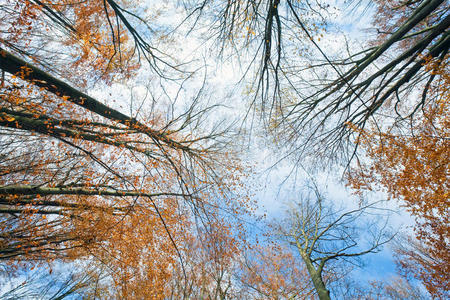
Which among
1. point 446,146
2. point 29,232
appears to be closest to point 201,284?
point 29,232

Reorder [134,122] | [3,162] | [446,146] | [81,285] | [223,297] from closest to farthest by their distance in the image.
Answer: [446,146], [134,122], [3,162], [223,297], [81,285]

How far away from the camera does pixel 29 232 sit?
4.75m

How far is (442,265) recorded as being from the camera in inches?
270

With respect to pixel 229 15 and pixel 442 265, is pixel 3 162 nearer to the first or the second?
pixel 229 15

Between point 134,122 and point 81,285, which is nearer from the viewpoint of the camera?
point 134,122

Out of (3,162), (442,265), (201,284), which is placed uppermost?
(3,162)

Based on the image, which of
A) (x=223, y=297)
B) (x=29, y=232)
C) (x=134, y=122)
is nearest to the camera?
(x=134, y=122)

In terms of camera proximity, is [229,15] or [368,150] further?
[368,150]

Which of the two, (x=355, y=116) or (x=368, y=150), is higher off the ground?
(x=355, y=116)

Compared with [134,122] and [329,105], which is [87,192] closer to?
[134,122]

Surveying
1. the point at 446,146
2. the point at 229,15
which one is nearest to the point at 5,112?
the point at 229,15

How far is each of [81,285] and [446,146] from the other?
15.4m

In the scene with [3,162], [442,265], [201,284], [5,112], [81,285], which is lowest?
[442,265]

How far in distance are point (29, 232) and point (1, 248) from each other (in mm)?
791
